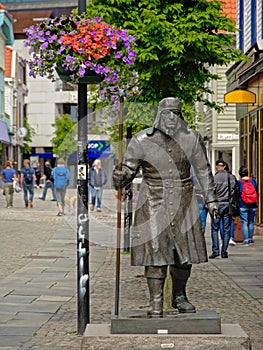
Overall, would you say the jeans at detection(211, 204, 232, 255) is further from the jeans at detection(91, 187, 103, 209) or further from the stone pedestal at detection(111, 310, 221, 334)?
the jeans at detection(91, 187, 103, 209)

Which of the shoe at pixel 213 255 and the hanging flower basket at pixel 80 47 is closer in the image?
the hanging flower basket at pixel 80 47

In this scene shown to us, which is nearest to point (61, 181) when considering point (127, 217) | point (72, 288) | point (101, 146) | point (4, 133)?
point (127, 217)

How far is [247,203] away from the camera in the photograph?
18.1 m

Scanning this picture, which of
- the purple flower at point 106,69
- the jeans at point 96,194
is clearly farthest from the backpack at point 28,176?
the purple flower at point 106,69

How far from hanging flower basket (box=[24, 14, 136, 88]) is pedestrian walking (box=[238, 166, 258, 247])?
10041mm

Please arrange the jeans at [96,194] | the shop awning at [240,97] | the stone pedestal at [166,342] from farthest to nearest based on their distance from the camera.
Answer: the jeans at [96,194]
the shop awning at [240,97]
the stone pedestal at [166,342]

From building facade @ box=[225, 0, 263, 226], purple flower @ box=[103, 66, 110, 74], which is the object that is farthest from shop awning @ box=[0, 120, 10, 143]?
purple flower @ box=[103, 66, 110, 74]

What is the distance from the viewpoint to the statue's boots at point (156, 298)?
7102 millimetres

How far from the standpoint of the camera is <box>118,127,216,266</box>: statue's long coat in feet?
23.4

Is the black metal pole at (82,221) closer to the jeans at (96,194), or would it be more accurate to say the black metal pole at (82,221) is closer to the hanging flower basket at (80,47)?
the hanging flower basket at (80,47)

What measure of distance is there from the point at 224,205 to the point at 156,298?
9.42 meters

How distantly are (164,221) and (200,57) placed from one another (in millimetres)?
8189

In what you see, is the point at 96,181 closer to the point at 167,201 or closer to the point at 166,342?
the point at 167,201

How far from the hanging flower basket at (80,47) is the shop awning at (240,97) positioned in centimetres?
1445
